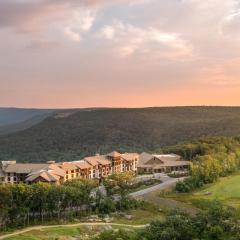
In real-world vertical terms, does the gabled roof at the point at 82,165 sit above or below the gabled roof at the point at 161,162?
above

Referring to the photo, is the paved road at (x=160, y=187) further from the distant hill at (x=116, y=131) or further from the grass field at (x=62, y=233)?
the distant hill at (x=116, y=131)

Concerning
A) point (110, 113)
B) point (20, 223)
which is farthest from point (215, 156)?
point (110, 113)

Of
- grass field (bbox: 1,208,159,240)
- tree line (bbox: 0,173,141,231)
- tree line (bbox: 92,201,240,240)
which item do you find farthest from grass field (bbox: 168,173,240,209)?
tree line (bbox: 92,201,240,240)

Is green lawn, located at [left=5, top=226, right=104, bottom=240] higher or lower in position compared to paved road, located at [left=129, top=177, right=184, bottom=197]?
lower

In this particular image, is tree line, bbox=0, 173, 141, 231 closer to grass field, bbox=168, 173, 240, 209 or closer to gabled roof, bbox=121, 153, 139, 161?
grass field, bbox=168, 173, 240, 209

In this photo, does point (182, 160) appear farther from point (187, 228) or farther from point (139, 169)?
point (187, 228)

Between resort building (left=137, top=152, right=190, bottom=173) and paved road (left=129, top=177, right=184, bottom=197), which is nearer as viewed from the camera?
paved road (left=129, top=177, right=184, bottom=197)

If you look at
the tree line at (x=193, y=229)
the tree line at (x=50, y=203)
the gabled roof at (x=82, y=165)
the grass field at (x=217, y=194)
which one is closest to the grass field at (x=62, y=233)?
the tree line at (x=50, y=203)

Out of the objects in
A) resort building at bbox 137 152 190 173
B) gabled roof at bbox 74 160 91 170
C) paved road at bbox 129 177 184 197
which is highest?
gabled roof at bbox 74 160 91 170
